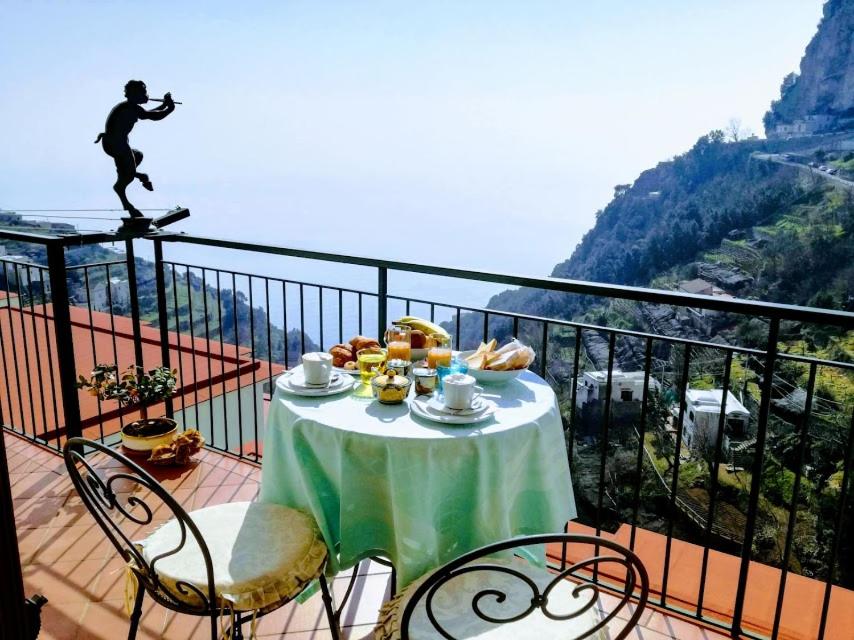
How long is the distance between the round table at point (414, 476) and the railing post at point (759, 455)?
64 cm

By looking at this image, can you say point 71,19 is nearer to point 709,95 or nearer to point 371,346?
point 371,346

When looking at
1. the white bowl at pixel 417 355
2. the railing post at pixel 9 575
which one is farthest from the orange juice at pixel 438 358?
the railing post at pixel 9 575

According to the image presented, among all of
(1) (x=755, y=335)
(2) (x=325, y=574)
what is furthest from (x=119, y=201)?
(1) (x=755, y=335)

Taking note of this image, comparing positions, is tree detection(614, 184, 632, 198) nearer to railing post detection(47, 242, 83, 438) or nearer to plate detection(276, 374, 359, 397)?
railing post detection(47, 242, 83, 438)

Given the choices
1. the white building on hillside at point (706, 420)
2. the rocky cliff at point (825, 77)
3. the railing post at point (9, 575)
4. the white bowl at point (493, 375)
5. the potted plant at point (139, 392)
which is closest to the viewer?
the railing post at point (9, 575)

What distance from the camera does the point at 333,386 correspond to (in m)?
2.08

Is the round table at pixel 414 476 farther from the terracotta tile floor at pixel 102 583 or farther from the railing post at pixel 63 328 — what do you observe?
the railing post at pixel 63 328

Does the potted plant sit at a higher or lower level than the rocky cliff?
lower

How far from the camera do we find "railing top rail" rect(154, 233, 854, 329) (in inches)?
74.9

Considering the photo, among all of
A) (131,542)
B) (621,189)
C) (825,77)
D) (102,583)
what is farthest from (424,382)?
(825,77)

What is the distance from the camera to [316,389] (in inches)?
80.6

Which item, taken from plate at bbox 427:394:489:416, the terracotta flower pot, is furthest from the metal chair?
the terracotta flower pot

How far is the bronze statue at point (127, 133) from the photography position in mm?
3359

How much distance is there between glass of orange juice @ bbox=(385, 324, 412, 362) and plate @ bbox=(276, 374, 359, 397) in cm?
19
